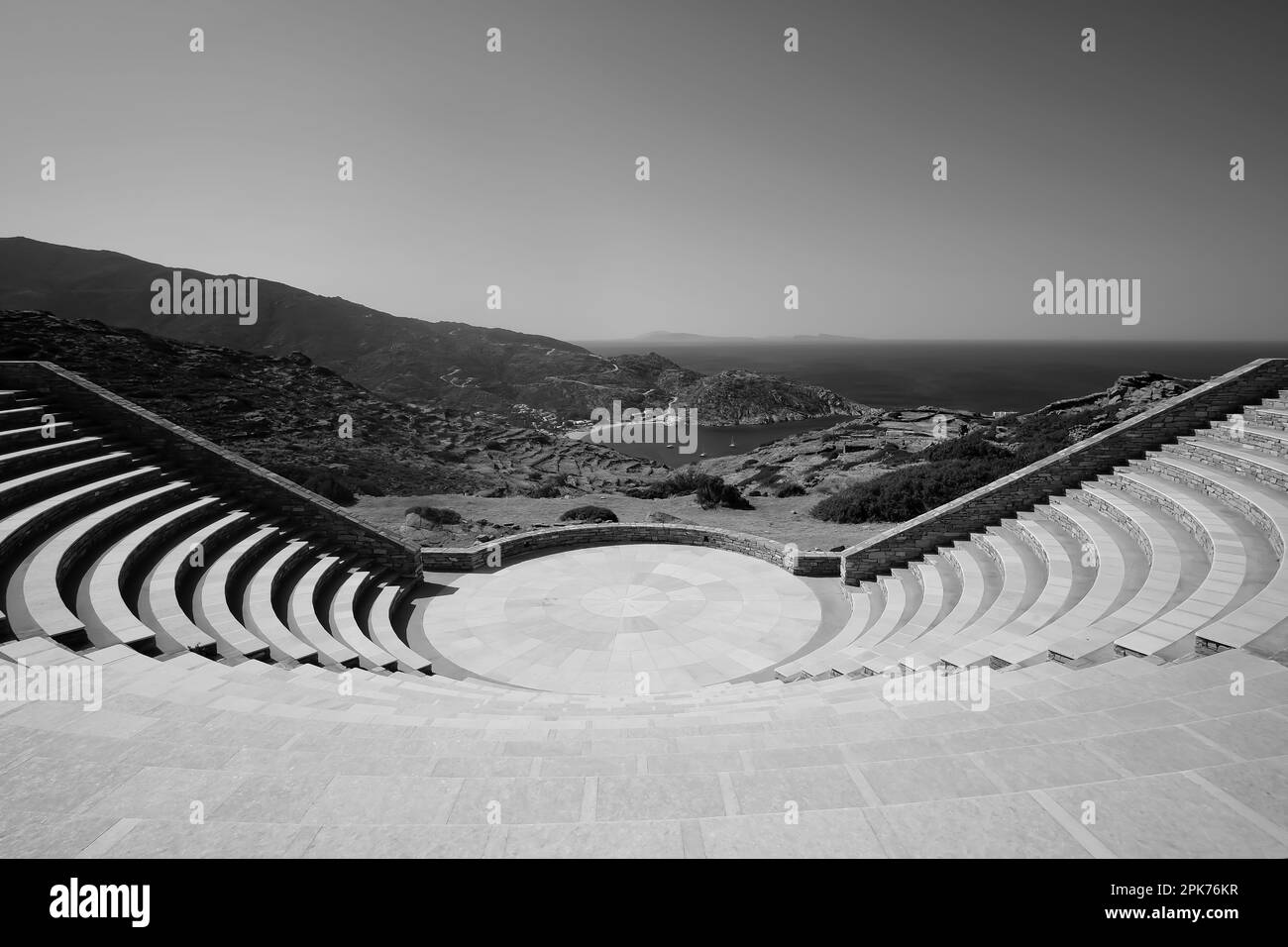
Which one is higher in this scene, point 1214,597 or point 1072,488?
point 1072,488

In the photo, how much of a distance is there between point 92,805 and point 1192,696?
7729 millimetres

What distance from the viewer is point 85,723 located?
4406 mm

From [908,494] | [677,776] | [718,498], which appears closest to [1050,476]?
[908,494]

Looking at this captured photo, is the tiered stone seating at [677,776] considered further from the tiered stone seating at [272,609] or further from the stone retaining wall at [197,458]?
the stone retaining wall at [197,458]

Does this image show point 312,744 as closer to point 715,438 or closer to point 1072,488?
point 1072,488

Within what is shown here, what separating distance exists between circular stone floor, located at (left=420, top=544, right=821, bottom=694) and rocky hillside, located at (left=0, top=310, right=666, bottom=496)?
18190 mm

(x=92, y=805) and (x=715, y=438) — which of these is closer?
(x=92, y=805)

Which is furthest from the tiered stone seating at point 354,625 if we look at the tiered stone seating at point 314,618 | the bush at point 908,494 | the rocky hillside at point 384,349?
the rocky hillside at point 384,349

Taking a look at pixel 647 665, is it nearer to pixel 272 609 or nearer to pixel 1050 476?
pixel 272 609

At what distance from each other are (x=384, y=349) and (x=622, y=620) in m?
108

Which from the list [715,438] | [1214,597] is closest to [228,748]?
[1214,597]

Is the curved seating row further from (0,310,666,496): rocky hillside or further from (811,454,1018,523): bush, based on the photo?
(0,310,666,496): rocky hillside

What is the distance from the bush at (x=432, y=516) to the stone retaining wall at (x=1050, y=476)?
513 inches

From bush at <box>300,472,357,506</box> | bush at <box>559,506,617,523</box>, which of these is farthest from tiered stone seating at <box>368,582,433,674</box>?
bush at <box>300,472,357,506</box>
